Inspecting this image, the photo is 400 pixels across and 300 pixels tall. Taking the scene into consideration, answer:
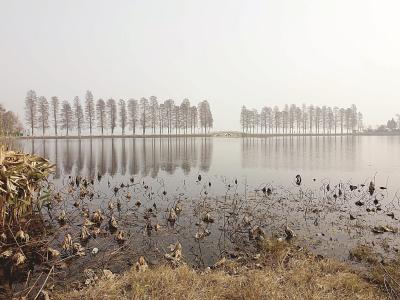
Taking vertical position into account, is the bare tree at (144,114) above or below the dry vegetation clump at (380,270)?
above

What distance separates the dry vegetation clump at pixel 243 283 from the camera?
524 cm

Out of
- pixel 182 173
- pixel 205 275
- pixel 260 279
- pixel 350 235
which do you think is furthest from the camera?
pixel 182 173

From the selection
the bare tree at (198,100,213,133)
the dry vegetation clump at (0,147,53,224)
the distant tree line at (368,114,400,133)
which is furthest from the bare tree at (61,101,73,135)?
the distant tree line at (368,114,400,133)

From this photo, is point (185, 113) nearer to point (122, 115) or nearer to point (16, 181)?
point (122, 115)

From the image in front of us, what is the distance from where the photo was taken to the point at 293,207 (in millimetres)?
12578

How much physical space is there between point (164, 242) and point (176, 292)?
3266 mm

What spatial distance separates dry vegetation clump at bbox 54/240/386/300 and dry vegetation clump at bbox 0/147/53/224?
3792 millimetres

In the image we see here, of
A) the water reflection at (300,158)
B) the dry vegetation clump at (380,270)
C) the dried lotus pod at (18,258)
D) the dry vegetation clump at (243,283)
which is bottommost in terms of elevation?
the dry vegetation clump at (380,270)

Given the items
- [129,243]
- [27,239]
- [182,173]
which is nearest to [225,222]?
[129,243]

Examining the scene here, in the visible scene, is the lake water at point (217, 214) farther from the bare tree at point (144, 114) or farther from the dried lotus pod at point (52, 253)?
the bare tree at point (144, 114)

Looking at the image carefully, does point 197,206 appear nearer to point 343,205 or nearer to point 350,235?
point 350,235

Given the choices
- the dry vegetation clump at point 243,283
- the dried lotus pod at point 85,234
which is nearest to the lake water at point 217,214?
the dried lotus pod at point 85,234

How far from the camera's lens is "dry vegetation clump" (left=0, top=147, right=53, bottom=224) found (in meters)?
7.59

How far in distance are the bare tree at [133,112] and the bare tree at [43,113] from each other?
28.5 m
